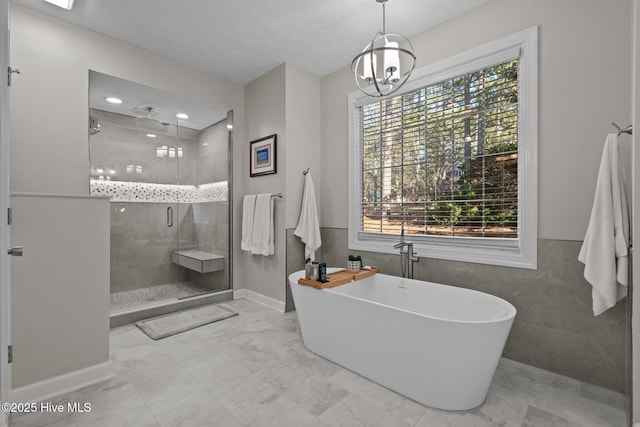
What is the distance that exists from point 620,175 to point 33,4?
167 inches

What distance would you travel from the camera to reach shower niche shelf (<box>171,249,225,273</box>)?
3803mm

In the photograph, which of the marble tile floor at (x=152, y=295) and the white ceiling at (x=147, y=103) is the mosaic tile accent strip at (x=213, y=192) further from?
the marble tile floor at (x=152, y=295)

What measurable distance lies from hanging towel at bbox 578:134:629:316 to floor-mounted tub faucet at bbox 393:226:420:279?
1176mm

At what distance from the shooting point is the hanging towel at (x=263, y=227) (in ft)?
10.9

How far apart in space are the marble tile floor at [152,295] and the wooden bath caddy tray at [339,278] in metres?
1.89

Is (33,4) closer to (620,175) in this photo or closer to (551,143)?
(551,143)

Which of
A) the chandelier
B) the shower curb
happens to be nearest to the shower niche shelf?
the shower curb

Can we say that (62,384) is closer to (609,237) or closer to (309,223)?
(309,223)

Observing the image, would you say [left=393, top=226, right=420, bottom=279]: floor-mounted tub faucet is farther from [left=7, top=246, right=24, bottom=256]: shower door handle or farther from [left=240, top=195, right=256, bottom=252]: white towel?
[left=7, top=246, right=24, bottom=256]: shower door handle

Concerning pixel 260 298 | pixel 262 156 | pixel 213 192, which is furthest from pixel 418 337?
pixel 213 192

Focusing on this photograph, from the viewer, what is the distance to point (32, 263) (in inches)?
68.2

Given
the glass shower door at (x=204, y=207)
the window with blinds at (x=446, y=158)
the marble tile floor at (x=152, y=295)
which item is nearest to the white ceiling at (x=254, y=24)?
the window with blinds at (x=446, y=158)

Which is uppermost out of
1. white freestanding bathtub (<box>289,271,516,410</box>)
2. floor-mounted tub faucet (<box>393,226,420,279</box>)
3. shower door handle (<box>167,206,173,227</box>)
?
shower door handle (<box>167,206,173,227</box>)

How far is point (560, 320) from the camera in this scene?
1.99 metres
